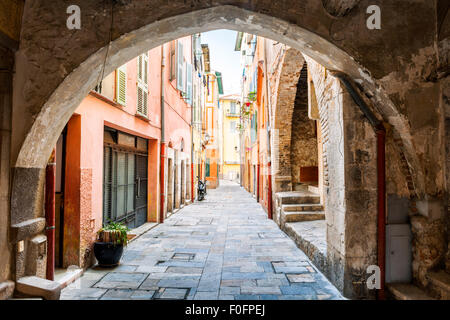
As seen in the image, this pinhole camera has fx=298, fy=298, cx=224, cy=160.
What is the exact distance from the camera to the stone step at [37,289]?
110 inches

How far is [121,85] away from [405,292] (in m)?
5.45

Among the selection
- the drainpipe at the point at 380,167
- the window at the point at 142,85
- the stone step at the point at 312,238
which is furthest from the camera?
the window at the point at 142,85

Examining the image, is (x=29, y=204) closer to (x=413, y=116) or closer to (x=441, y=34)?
(x=413, y=116)

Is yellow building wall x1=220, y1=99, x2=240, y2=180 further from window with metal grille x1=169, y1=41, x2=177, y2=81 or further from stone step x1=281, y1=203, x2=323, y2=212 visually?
stone step x1=281, y1=203, x2=323, y2=212

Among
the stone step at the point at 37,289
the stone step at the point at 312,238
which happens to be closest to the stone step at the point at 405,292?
the stone step at the point at 312,238

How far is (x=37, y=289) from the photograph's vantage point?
9.28 feet

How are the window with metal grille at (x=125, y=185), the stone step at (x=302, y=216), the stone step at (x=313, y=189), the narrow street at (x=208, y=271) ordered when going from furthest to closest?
the stone step at (x=313, y=189)
the stone step at (x=302, y=216)
the window with metal grille at (x=125, y=185)
the narrow street at (x=208, y=271)

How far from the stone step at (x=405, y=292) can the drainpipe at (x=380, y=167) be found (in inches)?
4.9

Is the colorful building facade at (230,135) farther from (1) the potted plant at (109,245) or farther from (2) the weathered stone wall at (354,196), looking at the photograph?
(2) the weathered stone wall at (354,196)

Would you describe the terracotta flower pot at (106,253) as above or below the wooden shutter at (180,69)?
below

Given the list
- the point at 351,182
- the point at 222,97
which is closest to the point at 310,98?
the point at 351,182

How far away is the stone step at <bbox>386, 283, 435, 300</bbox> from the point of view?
10.2ft

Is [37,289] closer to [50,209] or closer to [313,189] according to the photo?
[50,209]
